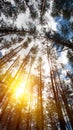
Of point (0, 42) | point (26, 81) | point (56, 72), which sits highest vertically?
point (0, 42)

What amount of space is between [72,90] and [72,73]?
73.6 inches

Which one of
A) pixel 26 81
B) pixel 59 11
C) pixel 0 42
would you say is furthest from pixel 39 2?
pixel 26 81

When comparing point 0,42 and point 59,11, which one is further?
point 0,42

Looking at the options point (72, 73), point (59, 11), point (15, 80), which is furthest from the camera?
point (15, 80)

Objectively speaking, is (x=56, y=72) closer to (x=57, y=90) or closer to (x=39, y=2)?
(x=57, y=90)

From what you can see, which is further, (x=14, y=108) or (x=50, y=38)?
(x=14, y=108)

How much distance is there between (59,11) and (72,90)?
7.91m

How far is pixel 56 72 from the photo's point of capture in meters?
18.4

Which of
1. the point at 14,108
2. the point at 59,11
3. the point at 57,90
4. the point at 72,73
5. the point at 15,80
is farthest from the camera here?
the point at 14,108

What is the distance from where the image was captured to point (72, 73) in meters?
17.5

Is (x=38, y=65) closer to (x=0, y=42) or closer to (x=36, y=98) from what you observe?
(x=36, y=98)

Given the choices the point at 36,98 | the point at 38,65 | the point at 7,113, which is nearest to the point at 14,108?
the point at 7,113

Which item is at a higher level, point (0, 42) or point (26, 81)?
point (0, 42)

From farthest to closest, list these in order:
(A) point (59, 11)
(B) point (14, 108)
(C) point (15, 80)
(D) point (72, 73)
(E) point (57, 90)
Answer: (B) point (14, 108) < (C) point (15, 80) < (D) point (72, 73) < (E) point (57, 90) < (A) point (59, 11)
